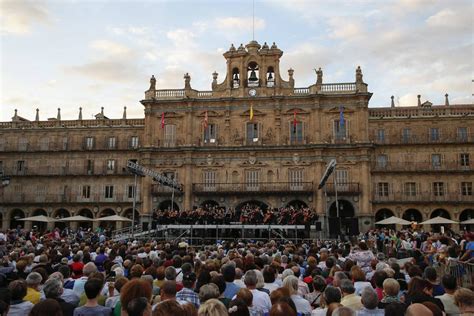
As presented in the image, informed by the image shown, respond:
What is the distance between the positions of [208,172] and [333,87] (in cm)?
1413

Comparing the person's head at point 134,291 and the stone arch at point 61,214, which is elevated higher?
the stone arch at point 61,214

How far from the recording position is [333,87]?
148 ft

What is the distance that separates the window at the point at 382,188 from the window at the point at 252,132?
39.9 ft

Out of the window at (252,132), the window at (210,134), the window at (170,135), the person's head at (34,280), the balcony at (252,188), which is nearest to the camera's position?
the person's head at (34,280)

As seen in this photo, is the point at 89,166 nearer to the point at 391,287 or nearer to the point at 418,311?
the point at 391,287

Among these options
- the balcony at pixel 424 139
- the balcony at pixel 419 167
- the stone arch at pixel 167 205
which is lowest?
the stone arch at pixel 167 205

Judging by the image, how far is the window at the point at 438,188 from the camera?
43.6m

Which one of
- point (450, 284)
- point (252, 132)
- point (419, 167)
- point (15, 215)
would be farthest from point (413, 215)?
point (15, 215)

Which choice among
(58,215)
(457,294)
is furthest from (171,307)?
(58,215)

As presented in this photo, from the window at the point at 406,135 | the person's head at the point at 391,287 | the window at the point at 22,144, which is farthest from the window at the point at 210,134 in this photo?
the person's head at the point at 391,287

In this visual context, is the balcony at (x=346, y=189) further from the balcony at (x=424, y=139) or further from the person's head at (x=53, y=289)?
the person's head at (x=53, y=289)

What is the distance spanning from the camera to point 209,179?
45.6m

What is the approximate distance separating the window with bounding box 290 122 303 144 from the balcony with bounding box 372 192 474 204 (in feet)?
28.0

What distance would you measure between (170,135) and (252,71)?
1016 centimetres
